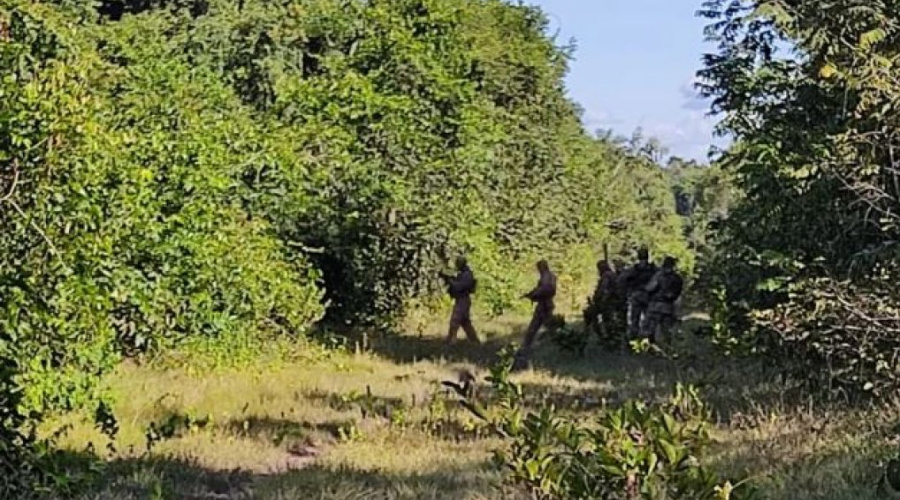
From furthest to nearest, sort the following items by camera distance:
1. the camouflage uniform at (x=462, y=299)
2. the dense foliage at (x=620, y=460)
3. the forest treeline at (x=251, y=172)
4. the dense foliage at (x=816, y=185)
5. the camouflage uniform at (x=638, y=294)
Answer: the camouflage uniform at (x=462, y=299)
the camouflage uniform at (x=638, y=294)
the dense foliage at (x=816, y=185)
the forest treeline at (x=251, y=172)
the dense foliage at (x=620, y=460)

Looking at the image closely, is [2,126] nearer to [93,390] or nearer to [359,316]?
[93,390]

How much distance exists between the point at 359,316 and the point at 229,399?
8.49m

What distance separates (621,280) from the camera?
19.0 m

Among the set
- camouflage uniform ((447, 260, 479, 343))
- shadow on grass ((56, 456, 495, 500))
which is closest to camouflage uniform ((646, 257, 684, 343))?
camouflage uniform ((447, 260, 479, 343))

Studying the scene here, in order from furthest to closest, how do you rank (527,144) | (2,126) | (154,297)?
(527,144) < (154,297) < (2,126)

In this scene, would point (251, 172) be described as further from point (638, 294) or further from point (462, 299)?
point (638, 294)

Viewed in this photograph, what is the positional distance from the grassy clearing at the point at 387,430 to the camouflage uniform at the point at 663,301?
506mm

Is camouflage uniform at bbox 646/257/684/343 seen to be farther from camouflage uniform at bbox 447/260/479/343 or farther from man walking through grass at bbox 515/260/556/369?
camouflage uniform at bbox 447/260/479/343

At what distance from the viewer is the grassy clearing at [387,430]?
26.9 ft

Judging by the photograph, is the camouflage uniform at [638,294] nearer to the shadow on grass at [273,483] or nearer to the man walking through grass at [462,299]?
the man walking through grass at [462,299]

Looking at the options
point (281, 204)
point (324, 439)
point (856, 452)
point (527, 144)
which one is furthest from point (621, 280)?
point (527, 144)

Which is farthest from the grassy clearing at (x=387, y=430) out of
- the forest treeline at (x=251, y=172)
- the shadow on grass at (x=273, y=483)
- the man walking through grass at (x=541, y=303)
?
the forest treeline at (x=251, y=172)

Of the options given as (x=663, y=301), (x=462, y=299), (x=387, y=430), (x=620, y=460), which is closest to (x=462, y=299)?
(x=462, y=299)

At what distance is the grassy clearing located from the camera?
8.20 meters
